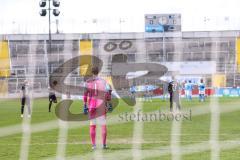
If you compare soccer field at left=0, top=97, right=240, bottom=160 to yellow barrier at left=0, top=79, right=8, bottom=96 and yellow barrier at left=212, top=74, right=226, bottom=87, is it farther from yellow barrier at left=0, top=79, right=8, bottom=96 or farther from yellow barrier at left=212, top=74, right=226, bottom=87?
yellow barrier at left=212, top=74, right=226, bottom=87

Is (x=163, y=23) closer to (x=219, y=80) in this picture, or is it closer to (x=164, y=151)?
(x=219, y=80)

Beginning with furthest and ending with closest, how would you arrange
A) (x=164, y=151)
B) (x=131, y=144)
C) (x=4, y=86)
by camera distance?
(x=4, y=86) < (x=131, y=144) < (x=164, y=151)

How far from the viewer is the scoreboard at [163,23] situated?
68875mm

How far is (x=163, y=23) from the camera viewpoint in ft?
232

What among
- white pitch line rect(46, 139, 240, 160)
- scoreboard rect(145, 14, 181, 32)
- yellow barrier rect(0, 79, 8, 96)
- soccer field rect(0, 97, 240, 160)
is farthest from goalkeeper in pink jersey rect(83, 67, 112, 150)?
scoreboard rect(145, 14, 181, 32)

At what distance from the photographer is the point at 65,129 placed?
18484 millimetres

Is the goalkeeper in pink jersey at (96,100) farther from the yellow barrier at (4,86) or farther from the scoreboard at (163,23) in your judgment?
the scoreboard at (163,23)

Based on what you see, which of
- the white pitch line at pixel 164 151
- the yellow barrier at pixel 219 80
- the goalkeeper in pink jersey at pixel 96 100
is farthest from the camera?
the yellow barrier at pixel 219 80

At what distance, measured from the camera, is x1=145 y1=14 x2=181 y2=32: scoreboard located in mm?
68875

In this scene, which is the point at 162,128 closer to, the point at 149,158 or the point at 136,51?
the point at 149,158

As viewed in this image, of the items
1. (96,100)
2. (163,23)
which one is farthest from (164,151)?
(163,23)

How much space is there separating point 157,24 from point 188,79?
21.8 m

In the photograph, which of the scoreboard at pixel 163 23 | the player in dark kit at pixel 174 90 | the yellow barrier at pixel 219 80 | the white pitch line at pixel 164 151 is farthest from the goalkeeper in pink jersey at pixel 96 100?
the scoreboard at pixel 163 23

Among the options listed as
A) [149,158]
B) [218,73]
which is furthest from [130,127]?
[218,73]
